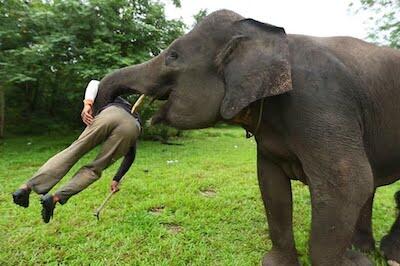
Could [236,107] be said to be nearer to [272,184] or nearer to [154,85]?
[154,85]

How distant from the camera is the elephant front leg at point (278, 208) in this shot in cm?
261

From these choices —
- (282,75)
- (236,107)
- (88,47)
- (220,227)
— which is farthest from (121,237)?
(88,47)

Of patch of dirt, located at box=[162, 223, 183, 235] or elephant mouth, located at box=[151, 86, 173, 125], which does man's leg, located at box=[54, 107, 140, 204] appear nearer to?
elephant mouth, located at box=[151, 86, 173, 125]

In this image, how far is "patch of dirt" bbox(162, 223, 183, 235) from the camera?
3.62m

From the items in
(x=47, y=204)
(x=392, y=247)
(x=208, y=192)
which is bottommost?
(x=208, y=192)

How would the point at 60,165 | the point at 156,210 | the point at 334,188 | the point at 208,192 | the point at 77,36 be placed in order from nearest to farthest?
the point at 334,188 → the point at 60,165 → the point at 156,210 → the point at 208,192 → the point at 77,36

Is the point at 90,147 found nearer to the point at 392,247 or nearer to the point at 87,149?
the point at 87,149

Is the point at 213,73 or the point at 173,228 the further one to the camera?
the point at 173,228

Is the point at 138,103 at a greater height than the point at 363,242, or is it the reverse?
the point at 138,103

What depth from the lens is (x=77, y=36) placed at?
886 centimetres

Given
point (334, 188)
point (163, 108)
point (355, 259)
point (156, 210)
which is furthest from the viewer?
point (156, 210)

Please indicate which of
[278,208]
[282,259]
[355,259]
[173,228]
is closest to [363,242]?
[355,259]

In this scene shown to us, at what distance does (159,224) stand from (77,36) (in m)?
6.32

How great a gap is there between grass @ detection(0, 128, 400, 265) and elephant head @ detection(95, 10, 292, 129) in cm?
129
